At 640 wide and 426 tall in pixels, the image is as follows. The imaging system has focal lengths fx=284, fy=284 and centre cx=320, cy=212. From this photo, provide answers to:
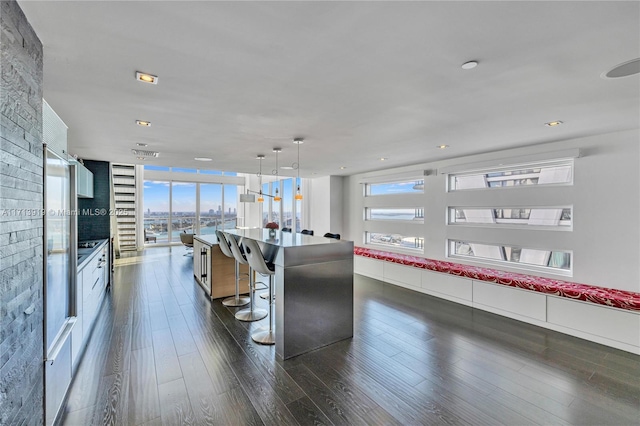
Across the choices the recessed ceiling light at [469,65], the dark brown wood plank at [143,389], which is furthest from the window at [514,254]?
the dark brown wood plank at [143,389]

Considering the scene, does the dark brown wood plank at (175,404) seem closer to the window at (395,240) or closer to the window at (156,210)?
the window at (395,240)

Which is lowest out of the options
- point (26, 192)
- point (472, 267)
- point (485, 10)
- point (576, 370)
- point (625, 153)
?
point (576, 370)

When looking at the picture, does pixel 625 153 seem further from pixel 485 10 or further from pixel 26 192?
pixel 26 192

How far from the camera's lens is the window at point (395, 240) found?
603cm

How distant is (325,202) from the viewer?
25.5ft

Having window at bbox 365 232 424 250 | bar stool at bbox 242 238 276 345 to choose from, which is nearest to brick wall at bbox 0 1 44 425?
bar stool at bbox 242 238 276 345

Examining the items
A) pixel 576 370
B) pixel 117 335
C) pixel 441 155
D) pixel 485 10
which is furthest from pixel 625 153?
pixel 117 335

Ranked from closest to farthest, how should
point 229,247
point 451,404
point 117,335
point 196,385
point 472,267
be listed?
point 451,404, point 196,385, point 117,335, point 229,247, point 472,267

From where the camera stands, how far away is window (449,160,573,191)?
394 cm

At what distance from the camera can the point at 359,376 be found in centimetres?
247

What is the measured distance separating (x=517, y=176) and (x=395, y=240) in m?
2.81

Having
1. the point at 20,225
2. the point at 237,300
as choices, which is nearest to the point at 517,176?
the point at 237,300

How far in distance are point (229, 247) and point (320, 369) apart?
6.71ft

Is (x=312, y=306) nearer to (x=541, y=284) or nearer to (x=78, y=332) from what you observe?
(x=78, y=332)
